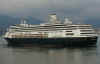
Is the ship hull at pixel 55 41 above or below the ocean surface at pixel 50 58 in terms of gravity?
→ above

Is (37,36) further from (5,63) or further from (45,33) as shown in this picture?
(5,63)

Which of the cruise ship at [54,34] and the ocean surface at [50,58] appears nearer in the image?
the ocean surface at [50,58]

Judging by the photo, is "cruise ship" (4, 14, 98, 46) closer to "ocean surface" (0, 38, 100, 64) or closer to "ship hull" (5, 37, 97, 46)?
"ship hull" (5, 37, 97, 46)

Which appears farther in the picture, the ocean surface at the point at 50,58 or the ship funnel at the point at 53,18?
the ship funnel at the point at 53,18

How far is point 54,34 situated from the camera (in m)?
55.7

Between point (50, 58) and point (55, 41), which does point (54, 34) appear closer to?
point (55, 41)

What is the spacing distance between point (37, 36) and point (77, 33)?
9068 millimetres

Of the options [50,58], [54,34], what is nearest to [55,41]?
[54,34]

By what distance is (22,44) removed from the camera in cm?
5725

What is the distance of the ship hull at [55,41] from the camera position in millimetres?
52531

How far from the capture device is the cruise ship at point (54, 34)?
5288 cm

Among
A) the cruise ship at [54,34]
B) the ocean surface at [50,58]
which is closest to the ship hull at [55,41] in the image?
the cruise ship at [54,34]

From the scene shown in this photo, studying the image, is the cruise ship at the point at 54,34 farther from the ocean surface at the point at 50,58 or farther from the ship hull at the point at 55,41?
Answer: the ocean surface at the point at 50,58

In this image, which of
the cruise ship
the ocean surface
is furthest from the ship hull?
the ocean surface
